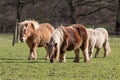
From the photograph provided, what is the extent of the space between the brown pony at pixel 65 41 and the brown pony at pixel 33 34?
65.2 inches

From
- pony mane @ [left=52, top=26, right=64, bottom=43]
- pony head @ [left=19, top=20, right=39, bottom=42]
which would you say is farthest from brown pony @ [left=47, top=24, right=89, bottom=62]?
pony head @ [left=19, top=20, right=39, bottom=42]

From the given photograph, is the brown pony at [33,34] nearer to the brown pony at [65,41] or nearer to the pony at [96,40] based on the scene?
the brown pony at [65,41]

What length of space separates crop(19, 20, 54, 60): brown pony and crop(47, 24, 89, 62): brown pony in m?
1.66

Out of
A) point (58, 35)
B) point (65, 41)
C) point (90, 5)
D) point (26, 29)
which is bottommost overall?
point (65, 41)

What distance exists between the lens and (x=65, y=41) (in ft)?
52.4

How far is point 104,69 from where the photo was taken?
14500 millimetres

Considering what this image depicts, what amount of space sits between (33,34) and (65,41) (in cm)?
250

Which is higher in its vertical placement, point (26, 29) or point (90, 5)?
point (90, 5)

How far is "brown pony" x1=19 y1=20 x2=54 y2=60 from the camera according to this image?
17484mm

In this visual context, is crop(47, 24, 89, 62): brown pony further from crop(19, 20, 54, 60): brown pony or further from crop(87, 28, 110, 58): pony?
crop(87, 28, 110, 58): pony

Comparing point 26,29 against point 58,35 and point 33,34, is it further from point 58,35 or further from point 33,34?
point 58,35

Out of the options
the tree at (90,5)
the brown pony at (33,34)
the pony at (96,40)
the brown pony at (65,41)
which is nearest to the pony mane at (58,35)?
the brown pony at (65,41)

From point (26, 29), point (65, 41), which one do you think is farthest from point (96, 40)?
point (65, 41)

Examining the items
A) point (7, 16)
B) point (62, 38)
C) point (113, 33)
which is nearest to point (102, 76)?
point (62, 38)
